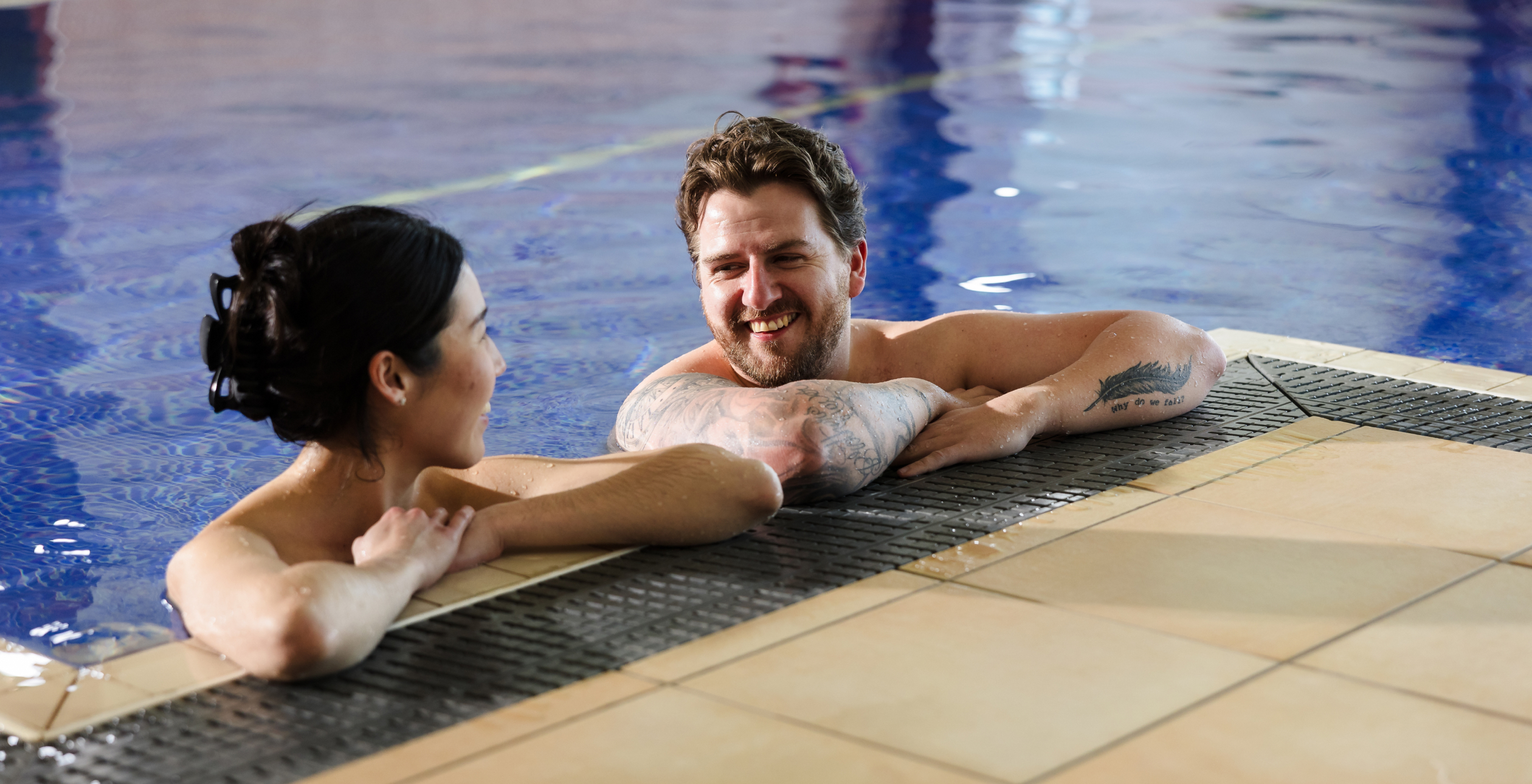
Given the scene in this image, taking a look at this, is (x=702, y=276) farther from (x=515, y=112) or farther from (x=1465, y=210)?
(x=515, y=112)

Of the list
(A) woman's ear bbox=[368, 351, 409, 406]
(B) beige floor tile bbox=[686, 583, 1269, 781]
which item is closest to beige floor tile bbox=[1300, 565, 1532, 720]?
(B) beige floor tile bbox=[686, 583, 1269, 781]

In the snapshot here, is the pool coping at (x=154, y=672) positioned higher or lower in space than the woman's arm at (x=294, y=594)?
lower

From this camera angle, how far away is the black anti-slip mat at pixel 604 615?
2.13m

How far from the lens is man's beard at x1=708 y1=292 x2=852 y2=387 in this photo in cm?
378

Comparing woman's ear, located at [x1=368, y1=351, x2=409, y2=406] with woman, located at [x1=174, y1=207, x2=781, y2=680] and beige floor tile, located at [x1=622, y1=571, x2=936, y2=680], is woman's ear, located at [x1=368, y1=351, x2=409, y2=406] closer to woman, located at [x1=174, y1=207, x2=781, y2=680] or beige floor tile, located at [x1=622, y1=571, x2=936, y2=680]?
woman, located at [x1=174, y1=207, x2=781, y2=680]

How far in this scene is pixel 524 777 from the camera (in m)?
2.02

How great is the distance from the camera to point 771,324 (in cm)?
376

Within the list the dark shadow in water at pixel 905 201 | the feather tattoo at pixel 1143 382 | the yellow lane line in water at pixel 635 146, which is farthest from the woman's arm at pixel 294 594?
the dark shadow in water at pixel 905 201

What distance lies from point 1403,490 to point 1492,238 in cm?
504

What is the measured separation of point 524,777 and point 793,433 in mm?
1381

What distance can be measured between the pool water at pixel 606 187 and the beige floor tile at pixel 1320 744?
1819mm

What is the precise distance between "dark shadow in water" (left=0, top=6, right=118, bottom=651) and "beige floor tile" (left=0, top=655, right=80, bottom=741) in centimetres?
76

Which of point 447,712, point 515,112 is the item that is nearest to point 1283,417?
point 447,712

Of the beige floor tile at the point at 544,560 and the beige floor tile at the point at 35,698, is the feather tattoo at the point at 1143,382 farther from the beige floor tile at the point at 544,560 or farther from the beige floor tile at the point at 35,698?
the beige floor tile at the point at 35,698
